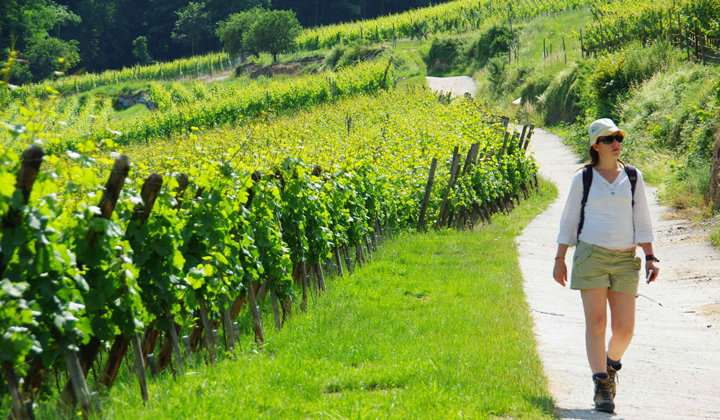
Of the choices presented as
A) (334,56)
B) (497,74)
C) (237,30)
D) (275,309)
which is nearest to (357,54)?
(334,56)

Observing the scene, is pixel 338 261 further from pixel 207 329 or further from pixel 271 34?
pixel 271 34

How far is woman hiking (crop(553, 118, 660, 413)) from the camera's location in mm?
4422

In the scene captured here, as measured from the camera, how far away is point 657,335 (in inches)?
257

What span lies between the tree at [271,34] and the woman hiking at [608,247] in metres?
65.6

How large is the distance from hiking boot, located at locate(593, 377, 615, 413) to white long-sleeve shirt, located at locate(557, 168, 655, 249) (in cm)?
94

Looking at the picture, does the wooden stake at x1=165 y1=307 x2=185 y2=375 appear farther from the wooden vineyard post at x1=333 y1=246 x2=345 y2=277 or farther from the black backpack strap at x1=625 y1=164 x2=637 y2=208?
the wooden vineyard post at x1=333 y1=246 x2=345 y2=277

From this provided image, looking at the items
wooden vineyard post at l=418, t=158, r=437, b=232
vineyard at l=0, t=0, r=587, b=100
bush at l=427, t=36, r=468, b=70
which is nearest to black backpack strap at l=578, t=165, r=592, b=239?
wooden vineyard post at l=418, t=158, r=437, b=232

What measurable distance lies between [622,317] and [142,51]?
294ft

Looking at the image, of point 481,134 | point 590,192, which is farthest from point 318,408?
point 481,134

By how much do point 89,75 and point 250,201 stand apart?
82.6 metres

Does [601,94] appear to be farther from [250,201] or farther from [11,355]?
[11,355]

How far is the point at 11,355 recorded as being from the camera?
2.92m

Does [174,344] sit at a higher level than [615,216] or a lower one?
lower

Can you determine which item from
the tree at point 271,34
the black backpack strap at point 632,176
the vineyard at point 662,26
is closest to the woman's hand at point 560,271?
the black backpack strap at point 632,176
